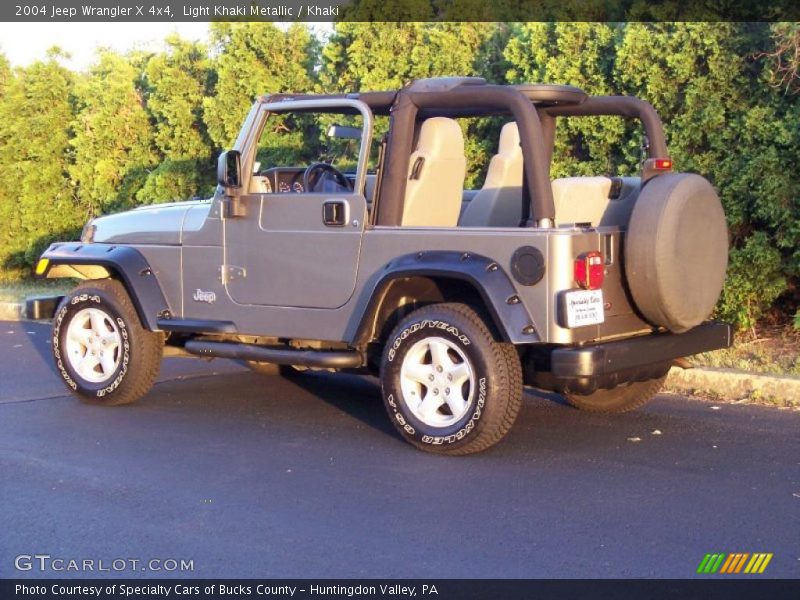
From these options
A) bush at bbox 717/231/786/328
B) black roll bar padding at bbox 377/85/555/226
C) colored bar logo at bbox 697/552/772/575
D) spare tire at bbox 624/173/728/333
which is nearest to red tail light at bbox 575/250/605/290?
spare tire at bbox 624/173/728/333

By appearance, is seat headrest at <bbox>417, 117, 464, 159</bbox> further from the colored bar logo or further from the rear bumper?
the colored bar logo

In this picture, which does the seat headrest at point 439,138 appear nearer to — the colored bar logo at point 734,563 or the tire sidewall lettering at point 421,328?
the tire sidewall lettering at point 421,328

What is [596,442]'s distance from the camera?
22.4ft

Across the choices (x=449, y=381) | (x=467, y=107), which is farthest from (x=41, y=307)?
(x=467, y=107)

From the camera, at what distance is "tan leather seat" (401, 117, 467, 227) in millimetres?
7066

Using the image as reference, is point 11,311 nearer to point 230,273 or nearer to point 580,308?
point 230,273

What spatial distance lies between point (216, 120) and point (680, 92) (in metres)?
7.17

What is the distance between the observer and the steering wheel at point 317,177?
7.93m

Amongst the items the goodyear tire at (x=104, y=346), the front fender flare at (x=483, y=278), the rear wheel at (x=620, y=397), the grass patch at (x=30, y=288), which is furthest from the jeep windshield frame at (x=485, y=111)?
the grass patch at (x=30, y=288)

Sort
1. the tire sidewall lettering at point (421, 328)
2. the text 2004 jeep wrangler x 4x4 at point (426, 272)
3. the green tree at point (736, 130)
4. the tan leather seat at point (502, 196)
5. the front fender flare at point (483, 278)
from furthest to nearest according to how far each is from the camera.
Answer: the green tree at point (736, 130), the tan leather seat at point (502, 196), the tire sidewall lettering at point (421, 328), the text 2004 jeep wrangler x 4x4 at point (426, 272), the front fender flare at point (483, 278)

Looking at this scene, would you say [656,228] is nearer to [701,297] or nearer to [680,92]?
[701,297]

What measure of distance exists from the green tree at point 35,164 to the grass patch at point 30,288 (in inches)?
18.2

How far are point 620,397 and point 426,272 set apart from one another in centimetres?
203
